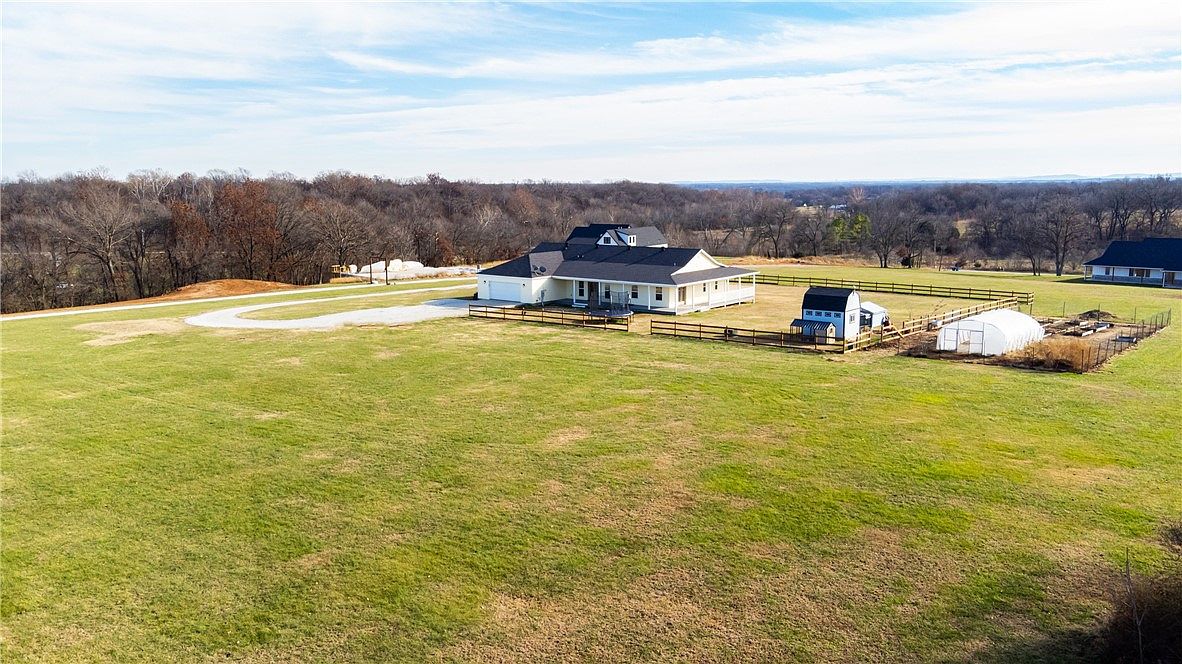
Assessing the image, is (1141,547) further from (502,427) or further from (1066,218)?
(1066,218)

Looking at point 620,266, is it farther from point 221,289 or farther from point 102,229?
point 102,229

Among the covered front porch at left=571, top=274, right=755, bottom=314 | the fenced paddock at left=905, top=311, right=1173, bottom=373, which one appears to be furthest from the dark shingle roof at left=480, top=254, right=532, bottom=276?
the fenced paddock at left=905, top=311, right=1173, bottom=373

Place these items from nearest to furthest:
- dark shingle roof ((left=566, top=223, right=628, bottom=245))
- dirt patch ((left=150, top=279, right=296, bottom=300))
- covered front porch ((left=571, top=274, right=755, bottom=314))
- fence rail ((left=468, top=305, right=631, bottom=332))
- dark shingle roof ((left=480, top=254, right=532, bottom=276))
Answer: fence rail ((left=468, top=305, right=631, bottom=332)) < covered front porch ((left=571, top=274, right=755, bottom=314)) < dark shingle roof ((left=480, top=254, right=532, bottom=276)) < dirt patch ((left=150, top=279, right=296, bottom=300)) < dark shingle roof ((left=566, top=223, right=628, bottom=245))

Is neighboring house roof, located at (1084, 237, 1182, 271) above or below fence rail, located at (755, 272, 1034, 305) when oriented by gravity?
above

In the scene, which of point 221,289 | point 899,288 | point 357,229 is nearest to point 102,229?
point 221,289

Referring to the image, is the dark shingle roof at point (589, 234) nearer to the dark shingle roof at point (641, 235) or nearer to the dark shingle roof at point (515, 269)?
the dark shingle roof at point (641, 235)

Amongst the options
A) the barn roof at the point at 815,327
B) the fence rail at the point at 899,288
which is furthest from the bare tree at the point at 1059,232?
the barn roof at the point at 815,327

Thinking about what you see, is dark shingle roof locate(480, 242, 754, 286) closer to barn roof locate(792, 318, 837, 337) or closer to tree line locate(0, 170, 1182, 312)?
barn roof locate(792, 318, 837, 337)
